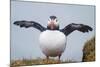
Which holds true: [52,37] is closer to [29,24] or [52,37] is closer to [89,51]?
[29,24]

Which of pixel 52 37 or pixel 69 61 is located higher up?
pixel 52 37

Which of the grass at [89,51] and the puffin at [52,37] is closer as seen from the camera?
the puffin at [52,37]

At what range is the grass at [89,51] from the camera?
235cm

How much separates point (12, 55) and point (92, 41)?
97cm

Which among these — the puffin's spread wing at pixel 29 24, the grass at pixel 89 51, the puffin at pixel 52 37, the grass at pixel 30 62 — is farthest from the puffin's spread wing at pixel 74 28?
the grass at pixel 30 62

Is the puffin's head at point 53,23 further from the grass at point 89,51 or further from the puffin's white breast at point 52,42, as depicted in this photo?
the grass at point 89,51

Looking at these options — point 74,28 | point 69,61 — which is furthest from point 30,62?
point 74,28

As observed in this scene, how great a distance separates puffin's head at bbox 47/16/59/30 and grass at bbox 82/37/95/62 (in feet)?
1.42

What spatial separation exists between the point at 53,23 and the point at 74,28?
10.7 inches

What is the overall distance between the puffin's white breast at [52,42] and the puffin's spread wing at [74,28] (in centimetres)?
6

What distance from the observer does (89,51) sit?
237 centimetres
